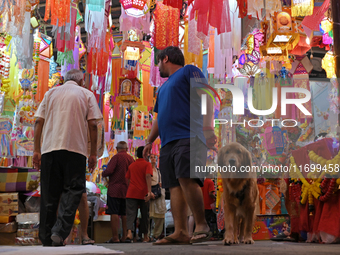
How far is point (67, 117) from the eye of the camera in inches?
122

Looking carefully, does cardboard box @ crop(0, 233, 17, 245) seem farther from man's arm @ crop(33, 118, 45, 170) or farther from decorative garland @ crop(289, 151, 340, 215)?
decorative garland @ crop(289, 151, 340, 215)

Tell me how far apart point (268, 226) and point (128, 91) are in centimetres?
374

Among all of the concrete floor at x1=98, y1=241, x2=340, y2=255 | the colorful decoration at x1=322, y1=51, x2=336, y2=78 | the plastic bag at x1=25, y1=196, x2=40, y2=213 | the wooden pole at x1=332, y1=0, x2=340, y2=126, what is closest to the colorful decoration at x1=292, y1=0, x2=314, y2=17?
the wooden pole at x1=332, y1=0, x2=340, y2=126

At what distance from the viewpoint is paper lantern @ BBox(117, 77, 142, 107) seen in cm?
773

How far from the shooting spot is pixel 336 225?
3307 mm

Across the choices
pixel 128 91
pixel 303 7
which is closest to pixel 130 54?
pixel 128 91

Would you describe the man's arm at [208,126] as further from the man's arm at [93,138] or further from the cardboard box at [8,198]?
the cardboard box at [8,198]

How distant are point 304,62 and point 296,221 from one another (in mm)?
4580

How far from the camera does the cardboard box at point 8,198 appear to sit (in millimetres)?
4727

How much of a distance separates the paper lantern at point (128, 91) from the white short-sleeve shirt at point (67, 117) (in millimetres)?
4401

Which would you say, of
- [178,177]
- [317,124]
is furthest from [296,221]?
[317,124]

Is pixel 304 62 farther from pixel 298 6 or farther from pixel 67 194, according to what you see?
pixel 67 194

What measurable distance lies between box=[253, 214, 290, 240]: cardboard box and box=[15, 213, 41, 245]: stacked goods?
3150mm

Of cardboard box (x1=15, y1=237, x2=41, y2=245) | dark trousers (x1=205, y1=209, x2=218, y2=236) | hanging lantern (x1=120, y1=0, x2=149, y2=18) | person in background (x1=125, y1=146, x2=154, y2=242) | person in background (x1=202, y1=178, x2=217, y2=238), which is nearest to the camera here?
cardboard box (x1=15, y1=237, x2=41, y2=245)
